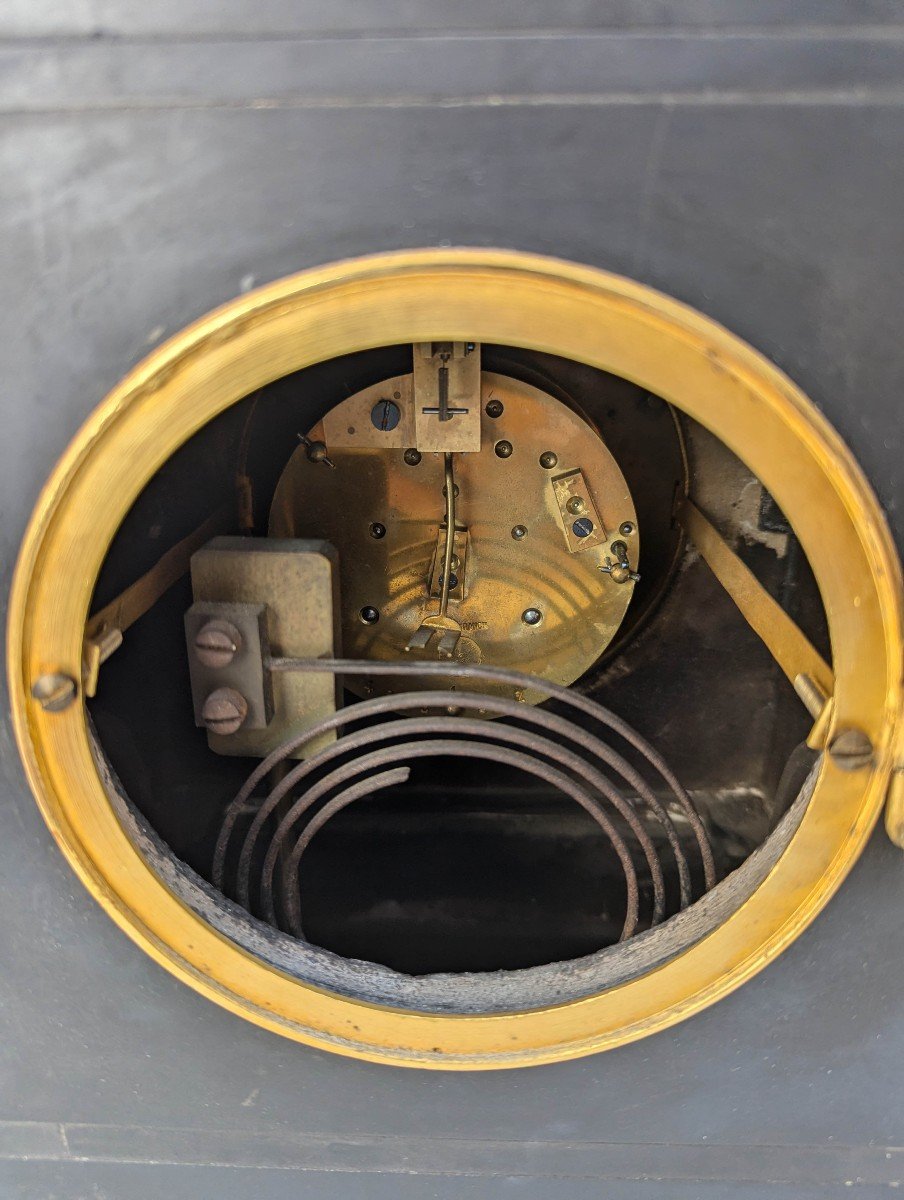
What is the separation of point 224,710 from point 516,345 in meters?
0.48

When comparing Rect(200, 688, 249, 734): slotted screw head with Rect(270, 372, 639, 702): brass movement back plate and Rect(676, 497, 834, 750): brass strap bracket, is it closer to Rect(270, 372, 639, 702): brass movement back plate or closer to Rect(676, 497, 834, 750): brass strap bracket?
Rect(270, 372, 639, 702): brass movement back plate

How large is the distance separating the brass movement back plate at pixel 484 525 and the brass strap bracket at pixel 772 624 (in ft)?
0.33

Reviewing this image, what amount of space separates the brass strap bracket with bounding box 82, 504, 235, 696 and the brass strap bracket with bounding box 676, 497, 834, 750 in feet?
→ 1.99

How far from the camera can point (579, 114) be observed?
65cm

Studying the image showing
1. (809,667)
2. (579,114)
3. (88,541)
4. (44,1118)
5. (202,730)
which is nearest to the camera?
(579,114)

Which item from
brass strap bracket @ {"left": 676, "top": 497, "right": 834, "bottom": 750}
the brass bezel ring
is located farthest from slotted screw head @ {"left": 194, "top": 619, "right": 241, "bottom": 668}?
brass strap bracket @ {"left": 676, "top": 497, "right": 834, "bottom": 750}

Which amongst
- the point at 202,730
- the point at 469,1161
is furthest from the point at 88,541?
the point at 469,1161

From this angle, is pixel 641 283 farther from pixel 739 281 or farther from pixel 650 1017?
pixel 650 1017

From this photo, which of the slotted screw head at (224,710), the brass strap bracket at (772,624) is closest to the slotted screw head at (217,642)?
the slotted screw head at (224,710)

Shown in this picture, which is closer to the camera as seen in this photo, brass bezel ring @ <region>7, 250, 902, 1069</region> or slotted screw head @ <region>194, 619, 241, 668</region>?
brass bezel ring @ <region>7, 250, 902, 1069</region>

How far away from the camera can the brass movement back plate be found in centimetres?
111

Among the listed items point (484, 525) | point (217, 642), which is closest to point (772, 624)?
point (484, 525)

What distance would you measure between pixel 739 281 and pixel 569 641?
60cm

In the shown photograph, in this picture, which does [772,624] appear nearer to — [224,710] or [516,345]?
[516,345]
